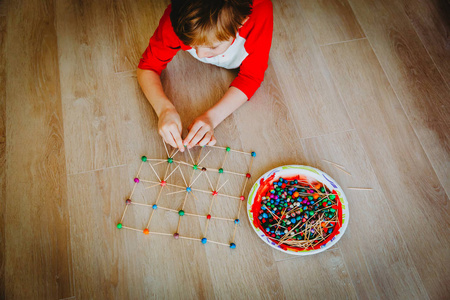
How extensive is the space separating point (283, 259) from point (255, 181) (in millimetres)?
321

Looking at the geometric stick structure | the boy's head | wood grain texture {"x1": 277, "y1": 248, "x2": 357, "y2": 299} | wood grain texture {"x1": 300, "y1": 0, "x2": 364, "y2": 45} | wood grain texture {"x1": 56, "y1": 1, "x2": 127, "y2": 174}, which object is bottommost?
wood grain texture {"x1": 277, "y1": 248, "x2": 357, "y2": 299}

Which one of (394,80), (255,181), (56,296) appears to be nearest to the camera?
(56,296)

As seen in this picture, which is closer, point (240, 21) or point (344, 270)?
point (240, 21)

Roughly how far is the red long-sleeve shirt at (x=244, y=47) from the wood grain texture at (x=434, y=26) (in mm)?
984

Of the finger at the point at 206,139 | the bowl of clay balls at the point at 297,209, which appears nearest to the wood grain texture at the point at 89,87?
the finger at the point at 206,139

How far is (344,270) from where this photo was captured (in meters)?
1.09

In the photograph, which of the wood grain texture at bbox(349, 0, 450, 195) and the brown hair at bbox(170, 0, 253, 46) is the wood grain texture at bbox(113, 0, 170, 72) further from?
A: the wood grain texture at bbox(349, 0, 450, 195)

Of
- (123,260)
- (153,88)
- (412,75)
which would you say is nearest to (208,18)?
(153,88)

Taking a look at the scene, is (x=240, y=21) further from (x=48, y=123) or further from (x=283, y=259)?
(x=48, y=123)

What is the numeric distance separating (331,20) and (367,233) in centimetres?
109

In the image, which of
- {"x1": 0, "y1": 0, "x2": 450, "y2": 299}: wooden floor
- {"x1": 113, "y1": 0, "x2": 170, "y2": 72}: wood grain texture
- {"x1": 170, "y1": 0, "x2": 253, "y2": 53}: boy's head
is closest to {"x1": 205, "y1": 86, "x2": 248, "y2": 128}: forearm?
{"x1": 0, "y1": 0, "x2": 450, "y2": 299}: wooden floor

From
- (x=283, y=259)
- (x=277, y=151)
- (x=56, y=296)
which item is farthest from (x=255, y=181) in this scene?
(x=56, y=296)

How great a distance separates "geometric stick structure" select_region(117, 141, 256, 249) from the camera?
1.13m

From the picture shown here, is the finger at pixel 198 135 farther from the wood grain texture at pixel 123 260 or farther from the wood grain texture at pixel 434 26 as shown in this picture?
the wood grain texture at pixel 434 26
